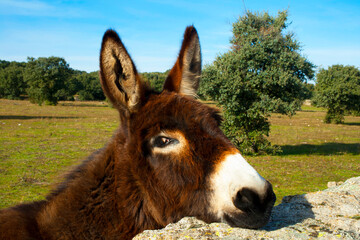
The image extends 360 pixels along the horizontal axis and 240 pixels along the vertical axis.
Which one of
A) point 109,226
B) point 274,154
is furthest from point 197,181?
point 274,154

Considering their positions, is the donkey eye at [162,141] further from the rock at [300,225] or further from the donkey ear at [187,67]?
the donkey ear at [187,67]

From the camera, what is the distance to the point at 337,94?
4469 cm

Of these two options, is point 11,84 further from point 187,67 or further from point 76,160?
point 187,67

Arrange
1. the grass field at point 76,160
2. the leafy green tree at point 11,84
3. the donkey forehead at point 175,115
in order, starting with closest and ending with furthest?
the donkey forehead at point 175,115 < the grass field at point 76,160 < the leafy green tree at point 11,84

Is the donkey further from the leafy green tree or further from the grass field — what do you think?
the leafy green tree

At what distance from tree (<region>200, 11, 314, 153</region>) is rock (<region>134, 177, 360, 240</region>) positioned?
1415 cm

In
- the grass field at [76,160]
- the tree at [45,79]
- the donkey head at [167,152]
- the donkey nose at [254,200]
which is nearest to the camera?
the donkey nose at [254,200]

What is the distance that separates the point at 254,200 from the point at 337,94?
161 feet

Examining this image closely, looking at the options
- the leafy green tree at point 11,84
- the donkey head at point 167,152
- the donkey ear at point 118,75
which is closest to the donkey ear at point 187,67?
the donkey head at point 167,152

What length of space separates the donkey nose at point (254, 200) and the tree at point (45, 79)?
6890 centimetres

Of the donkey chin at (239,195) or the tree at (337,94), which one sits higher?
the tree at (337,94)

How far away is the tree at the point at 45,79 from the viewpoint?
64062 mm

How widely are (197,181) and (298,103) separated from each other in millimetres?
16566

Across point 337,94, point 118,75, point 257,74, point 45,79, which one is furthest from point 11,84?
point 118,75
